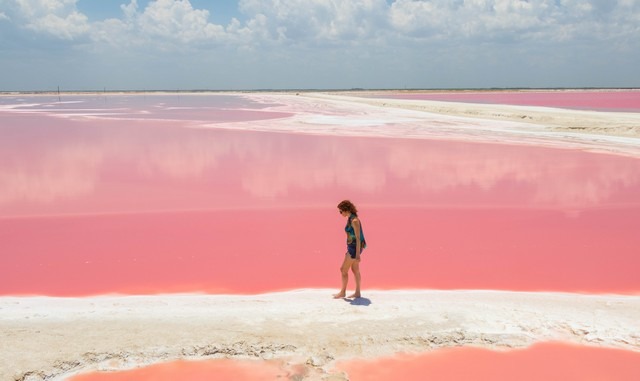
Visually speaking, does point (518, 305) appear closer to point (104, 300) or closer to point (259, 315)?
point (259, 315)

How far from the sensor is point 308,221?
9.31 metres

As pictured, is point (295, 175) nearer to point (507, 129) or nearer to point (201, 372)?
point (201, 372)

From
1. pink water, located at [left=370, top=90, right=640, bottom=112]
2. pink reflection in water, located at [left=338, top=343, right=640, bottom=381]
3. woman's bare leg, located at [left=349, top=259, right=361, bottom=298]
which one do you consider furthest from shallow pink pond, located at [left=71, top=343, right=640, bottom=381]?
pink water, located at [left=370, top=90, right=640, bottom=112]

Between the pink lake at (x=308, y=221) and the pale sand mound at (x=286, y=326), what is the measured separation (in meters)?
0.53

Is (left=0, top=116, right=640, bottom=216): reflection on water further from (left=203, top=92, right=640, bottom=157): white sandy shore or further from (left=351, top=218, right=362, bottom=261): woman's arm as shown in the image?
(left=351, top=218, right=362, bottom=261): woman's arm

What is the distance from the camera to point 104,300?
234 inches

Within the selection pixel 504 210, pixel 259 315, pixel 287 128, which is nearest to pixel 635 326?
pixel 259 315

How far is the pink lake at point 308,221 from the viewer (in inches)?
267

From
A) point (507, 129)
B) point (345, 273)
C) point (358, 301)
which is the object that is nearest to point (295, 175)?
point (345, 273)

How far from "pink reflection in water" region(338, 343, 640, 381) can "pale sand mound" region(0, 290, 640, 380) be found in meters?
0.13

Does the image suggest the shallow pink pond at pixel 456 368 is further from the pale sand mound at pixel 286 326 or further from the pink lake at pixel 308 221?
A: the pink lake at pixel 308 221

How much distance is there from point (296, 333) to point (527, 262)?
3695 mm

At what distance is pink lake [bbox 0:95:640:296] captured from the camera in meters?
6.77

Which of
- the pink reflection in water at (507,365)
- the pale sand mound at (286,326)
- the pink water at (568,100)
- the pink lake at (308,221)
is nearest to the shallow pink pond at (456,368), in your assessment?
the pink reflection in water at (507,365)
